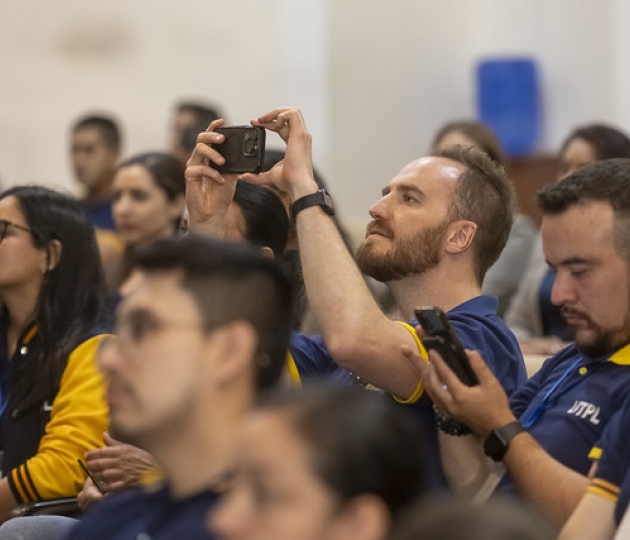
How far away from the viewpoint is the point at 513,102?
5590 mm

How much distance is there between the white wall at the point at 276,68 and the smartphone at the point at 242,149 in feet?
11.1

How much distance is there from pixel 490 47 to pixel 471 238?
367 centimetres

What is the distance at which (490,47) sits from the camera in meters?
5.88

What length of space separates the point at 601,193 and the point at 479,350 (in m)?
0.36

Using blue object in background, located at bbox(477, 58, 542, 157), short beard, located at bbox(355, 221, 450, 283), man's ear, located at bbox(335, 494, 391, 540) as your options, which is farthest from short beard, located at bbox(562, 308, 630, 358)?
blue object in background, located at bbox(477, 58, 542, 157)

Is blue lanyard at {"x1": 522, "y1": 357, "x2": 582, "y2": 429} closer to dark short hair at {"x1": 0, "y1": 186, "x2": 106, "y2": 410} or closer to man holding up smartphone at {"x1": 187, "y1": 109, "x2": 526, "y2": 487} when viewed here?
man holding up smartphone at {"x1": 187, "y1": 109, "x2": 526, "y2": 487}

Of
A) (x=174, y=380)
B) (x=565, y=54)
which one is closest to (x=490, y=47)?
(x=565, y=54)

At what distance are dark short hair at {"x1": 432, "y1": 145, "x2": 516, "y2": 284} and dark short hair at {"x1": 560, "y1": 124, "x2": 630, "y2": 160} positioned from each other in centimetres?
112

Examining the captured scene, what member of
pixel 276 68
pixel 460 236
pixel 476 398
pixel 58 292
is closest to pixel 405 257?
pixel 460 236

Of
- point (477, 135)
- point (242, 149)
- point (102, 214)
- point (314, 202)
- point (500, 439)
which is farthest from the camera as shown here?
point (102, 214)

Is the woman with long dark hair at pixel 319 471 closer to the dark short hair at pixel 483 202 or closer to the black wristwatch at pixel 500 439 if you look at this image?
the black wristwatch at pixel 500 439

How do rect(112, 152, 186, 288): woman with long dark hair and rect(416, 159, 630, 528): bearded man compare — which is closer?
rect(416, 159, 630, 528): bearded man

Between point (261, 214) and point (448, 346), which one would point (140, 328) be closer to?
point (448, 346)

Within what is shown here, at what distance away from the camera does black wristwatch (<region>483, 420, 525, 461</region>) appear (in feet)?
6.18
